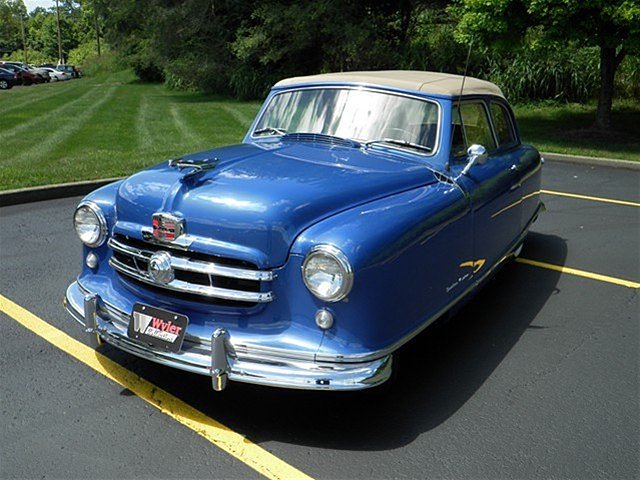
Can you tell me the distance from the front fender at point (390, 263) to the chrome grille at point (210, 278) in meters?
0.25

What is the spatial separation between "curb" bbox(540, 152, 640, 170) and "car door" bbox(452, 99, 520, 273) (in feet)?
23.0

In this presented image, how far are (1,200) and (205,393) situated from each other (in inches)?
206

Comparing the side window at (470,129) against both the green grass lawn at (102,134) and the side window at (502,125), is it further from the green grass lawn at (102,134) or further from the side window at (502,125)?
the green grass lawn at (102,134)

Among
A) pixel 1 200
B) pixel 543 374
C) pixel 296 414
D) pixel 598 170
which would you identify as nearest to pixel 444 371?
pixel 543 374

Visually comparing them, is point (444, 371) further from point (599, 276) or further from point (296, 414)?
point (599, 276)

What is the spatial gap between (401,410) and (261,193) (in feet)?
4.43

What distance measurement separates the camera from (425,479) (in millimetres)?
2701

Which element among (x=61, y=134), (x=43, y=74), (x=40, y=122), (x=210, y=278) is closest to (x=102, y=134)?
(x=61, y=134)

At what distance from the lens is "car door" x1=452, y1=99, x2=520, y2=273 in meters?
3.96

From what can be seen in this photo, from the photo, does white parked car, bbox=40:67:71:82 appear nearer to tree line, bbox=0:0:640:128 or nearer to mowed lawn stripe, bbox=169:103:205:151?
tree line, bbox=0:0:640:128

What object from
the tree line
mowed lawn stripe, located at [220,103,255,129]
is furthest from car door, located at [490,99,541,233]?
mowed lawn stripe, located at [220,103,255,129]

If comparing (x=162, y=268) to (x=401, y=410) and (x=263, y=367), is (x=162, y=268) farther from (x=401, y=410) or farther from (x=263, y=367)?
(x=401, y=410)

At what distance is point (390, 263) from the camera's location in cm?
292

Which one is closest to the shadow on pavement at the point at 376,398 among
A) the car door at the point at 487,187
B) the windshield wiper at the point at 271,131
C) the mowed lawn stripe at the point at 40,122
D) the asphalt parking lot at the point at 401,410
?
the asphalt parking lot at the point at 401,410
